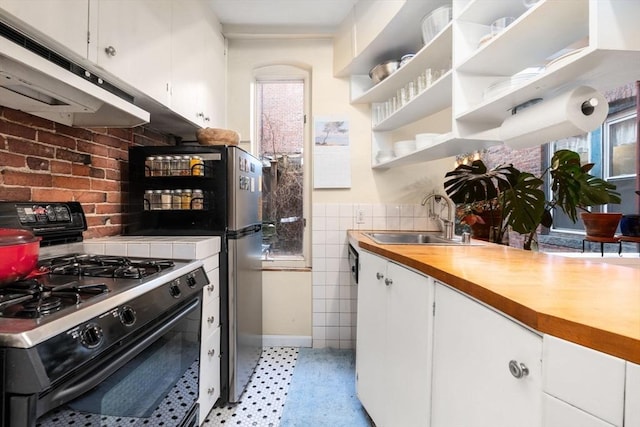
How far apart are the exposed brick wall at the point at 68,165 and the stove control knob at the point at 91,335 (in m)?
0.84

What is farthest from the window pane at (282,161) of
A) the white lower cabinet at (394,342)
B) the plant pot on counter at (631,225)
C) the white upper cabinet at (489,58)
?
the plant pot on counter at (631,225)

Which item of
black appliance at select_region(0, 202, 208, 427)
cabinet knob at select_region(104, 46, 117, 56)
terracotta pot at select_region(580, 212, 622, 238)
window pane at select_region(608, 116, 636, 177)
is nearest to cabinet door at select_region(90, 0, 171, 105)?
cabinet knob at select_region(104, 46, 117, 56)

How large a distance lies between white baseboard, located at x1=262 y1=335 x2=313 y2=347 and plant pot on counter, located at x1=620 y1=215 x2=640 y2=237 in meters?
2.21


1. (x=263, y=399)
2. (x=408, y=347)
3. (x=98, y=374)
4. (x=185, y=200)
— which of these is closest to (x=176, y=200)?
(x=185, y=200)

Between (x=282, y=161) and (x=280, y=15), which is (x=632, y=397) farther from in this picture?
(x=280, y=15)

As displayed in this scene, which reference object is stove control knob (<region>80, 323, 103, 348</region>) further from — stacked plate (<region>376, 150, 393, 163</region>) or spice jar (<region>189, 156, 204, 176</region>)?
stacked plate (<region>376, 150, 393, 163</region>)

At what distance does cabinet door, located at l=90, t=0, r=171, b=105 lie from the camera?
46.7 inches

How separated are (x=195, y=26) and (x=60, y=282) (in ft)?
5.72

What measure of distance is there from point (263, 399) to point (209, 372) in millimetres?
478

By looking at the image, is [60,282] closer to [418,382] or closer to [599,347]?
[418,382]

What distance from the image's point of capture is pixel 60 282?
0.98 m

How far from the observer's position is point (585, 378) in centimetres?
49

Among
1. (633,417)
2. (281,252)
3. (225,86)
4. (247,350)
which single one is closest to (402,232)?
(281,252)

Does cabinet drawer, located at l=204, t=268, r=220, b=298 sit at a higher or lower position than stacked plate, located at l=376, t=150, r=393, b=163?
lower
